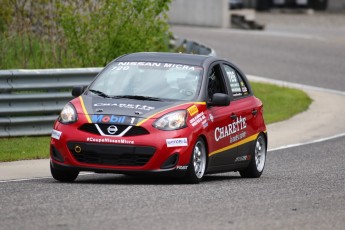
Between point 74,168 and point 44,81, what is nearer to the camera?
point 74,168

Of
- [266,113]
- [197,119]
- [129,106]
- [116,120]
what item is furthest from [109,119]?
[266,113]

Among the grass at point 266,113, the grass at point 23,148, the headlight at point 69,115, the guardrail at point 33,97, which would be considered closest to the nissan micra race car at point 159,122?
the headlight at point 69,115

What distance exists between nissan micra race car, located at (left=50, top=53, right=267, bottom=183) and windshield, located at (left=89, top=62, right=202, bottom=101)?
11 mm

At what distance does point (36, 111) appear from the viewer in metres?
17.3

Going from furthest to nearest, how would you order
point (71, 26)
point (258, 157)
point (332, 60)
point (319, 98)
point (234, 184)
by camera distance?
point (332, 60), point (319, 98), point (71, 26), point (258, 157), point (234, 184)

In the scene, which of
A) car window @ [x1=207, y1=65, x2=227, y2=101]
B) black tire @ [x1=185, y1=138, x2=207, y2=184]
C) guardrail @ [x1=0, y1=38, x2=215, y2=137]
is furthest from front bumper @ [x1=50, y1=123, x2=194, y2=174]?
guardrail @ [x1=0, y1=38, x2=215, y2=137]

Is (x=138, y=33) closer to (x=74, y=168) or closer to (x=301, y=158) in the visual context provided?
(x=301, y=158)

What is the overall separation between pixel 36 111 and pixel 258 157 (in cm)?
434

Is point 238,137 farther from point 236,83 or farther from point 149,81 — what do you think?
point 149,81

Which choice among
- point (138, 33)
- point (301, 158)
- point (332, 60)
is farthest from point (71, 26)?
point (332, 60)

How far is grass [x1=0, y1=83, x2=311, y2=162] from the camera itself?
15656 millimetres

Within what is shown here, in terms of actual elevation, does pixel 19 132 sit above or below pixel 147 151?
below

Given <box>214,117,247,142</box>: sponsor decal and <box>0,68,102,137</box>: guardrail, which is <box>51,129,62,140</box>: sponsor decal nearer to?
<box>214,117,247,142</box>: sponsor decal

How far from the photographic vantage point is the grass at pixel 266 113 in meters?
15.7
